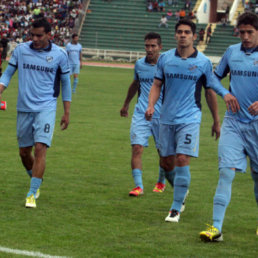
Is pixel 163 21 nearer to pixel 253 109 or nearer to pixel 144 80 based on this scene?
pixel 144 80

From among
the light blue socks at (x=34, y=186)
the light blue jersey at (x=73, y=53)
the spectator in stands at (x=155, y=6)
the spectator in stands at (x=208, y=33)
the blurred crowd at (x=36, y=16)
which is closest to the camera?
the light blue socks at (x=34, y=186)

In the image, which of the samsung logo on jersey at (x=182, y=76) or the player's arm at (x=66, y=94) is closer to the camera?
the samsung logo on jersey at (x=182, y=76)

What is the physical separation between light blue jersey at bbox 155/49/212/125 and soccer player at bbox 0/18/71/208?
1.39 meters

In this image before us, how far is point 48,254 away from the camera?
5984 mm

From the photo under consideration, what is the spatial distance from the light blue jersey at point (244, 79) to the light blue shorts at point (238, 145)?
82 mm

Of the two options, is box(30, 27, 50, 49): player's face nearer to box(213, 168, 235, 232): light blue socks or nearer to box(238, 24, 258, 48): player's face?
box(238, 24, 258, 48): player's face

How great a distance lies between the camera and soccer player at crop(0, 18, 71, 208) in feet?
27.2

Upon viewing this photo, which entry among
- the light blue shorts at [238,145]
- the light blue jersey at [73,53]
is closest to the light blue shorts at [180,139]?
the light blue shorts at [238,145]

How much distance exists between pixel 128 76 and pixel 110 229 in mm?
31188

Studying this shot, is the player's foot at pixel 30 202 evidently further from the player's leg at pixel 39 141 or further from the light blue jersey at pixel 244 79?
the light blue jersey at pixel 244 79

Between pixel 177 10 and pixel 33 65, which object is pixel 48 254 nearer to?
pixel 33 65

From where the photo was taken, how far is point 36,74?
837cm

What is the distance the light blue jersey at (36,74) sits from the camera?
8.35m

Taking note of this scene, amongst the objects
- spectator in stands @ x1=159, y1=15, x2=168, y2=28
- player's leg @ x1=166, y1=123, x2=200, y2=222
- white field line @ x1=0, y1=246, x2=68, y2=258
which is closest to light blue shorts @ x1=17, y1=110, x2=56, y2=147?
player's leg @ x1=166, y1=123, x2=200, y2=222
